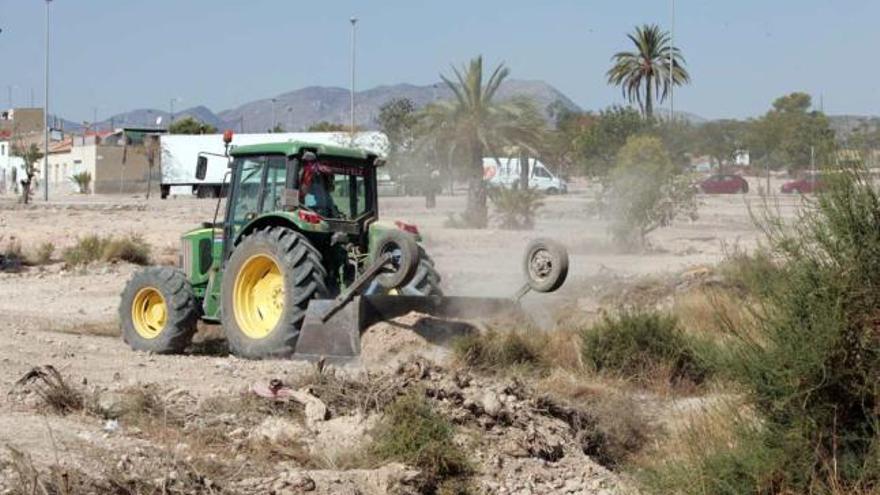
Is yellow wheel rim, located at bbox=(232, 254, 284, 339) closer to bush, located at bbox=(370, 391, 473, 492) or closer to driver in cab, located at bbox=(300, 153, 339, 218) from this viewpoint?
driver in cab, located at bbox=(300, 153, 339, 218)

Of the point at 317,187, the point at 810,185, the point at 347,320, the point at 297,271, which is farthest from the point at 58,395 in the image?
the point at 810,185

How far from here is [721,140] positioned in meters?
63.2

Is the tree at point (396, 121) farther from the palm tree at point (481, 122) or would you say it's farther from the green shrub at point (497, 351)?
the green shrub at point (497, 351)

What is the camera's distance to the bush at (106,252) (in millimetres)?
26203

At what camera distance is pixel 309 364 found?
12.8 metres

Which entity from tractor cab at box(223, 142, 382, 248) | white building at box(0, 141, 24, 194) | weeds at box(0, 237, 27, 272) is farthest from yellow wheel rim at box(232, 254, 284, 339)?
white building at box(0, 141, 24, 194)

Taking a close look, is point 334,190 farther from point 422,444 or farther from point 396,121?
point 396,121

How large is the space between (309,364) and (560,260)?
277 centimetres

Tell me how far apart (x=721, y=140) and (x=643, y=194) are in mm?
34339

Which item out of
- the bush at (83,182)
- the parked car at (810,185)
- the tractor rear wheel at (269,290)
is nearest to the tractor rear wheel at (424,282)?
the tractor rear wheel at (269,290)

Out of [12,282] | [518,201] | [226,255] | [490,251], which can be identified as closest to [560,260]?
[226,255]

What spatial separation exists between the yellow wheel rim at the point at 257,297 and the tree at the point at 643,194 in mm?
16818

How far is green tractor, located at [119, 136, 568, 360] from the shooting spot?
1328 cm

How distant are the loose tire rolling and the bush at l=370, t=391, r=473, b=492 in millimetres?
3937
